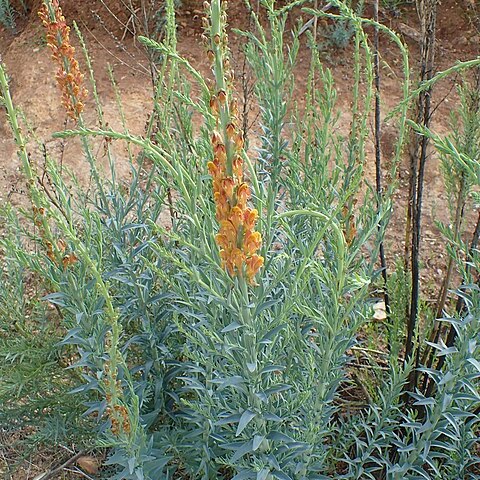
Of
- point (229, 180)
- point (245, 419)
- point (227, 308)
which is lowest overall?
point (245, 419)

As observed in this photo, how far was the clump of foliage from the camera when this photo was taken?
126cm

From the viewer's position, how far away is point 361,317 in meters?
1.57

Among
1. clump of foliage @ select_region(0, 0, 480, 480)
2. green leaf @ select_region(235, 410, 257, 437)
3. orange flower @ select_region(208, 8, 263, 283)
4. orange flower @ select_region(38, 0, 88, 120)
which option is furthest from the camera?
orange flower @ select_region(38, 0, 88, 120)

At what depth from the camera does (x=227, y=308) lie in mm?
1426

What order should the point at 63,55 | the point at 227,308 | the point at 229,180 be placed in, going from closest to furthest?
the point at 229,180 → the point at 227,308 → the point at 63,55

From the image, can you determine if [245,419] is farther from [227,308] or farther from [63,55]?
[63,55]

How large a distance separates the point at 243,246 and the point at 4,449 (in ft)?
6.85

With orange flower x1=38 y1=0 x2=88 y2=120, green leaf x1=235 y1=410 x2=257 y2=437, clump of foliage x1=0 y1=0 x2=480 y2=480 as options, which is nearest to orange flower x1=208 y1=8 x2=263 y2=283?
clump of foliage x1=0 y1=0 x2=480 y2=480

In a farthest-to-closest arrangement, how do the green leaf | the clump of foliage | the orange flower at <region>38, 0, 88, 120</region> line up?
the orange flower at <region>38, 0, 88, 120</region>, the green leaf, the clump of foliage

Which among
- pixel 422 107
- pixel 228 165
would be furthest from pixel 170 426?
pixel 422 107

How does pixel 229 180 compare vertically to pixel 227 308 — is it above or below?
above

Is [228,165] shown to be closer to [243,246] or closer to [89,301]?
[243,246]

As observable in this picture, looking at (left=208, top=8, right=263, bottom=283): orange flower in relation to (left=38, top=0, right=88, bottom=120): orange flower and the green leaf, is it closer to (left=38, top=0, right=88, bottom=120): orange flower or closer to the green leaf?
the green leaf

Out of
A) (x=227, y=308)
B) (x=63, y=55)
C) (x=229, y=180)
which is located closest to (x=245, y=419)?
(x=227, y=308)
